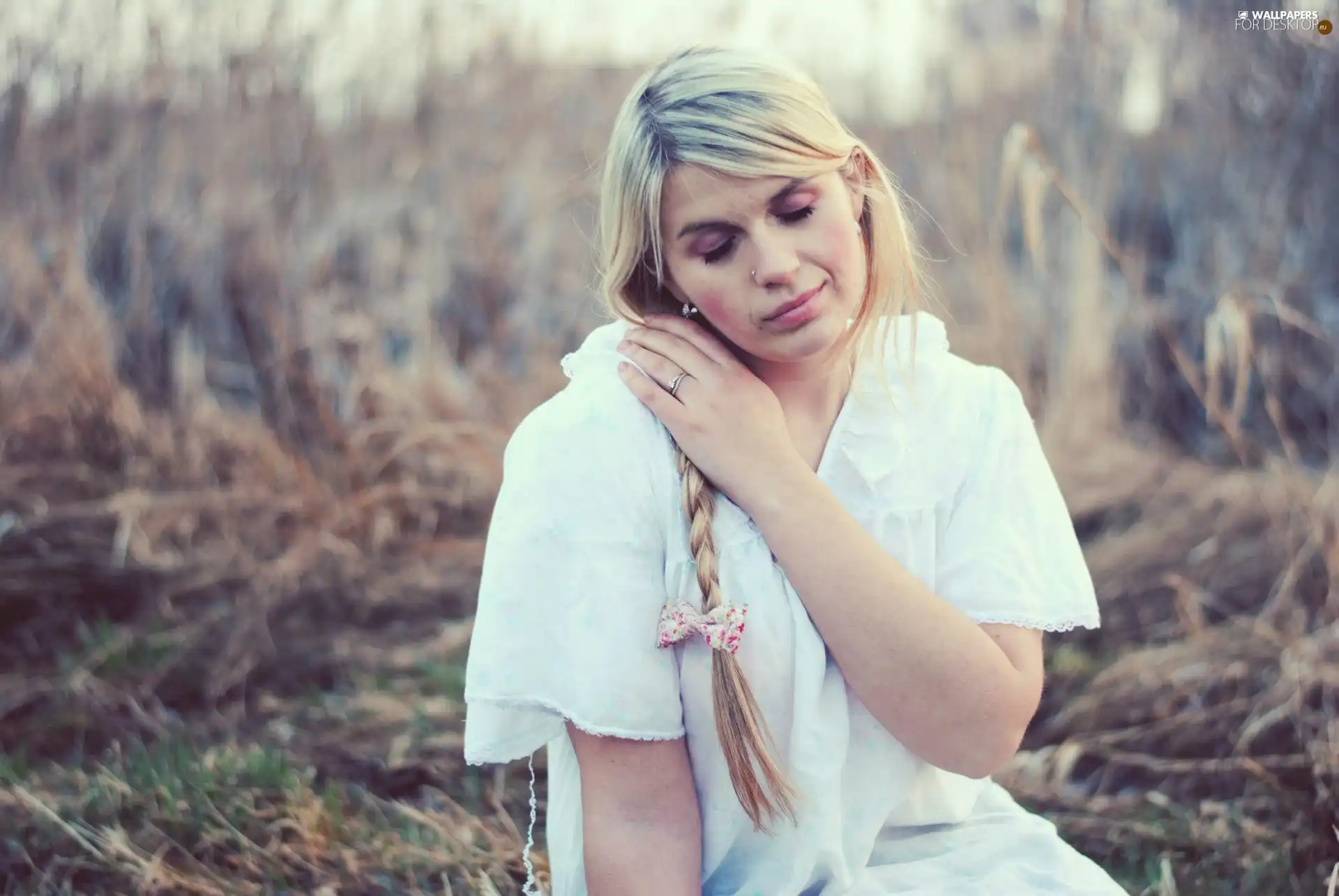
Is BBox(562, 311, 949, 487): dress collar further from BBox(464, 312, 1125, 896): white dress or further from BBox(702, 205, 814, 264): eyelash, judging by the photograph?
BBox(702, 205, 814, 264): eyelash

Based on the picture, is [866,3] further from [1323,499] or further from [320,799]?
[320,799]

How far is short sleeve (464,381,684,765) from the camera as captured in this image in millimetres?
1320

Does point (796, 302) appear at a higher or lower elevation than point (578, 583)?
higher

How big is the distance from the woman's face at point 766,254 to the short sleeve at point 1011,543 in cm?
24

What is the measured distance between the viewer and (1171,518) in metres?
3.23

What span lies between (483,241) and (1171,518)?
1.98 metres

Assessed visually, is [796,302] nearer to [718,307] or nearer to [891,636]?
[718,307]

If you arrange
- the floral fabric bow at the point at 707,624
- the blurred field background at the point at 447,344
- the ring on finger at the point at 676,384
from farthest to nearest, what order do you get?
the blurred field background at the point at 447,344, the ring on finger at the point at 676,384, the floral fabric bow at the point at 707,624

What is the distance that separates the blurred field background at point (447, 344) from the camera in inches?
97.8

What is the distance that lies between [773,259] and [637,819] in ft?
1.90

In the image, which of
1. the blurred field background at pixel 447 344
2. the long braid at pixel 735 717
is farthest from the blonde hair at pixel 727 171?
the blurred field background at pixel 447 344

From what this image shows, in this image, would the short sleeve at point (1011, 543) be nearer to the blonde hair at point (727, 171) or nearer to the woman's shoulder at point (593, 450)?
the blonde hair at point (727, 171)

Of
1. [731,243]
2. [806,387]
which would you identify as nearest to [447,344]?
[806,387]

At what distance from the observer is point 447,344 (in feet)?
12.2
